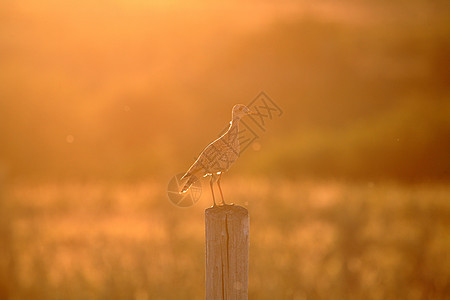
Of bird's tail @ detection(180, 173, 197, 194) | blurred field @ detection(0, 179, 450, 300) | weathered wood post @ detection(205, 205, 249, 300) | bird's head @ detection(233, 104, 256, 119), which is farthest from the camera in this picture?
blurred field @ detection(0, 179, 450, 300)

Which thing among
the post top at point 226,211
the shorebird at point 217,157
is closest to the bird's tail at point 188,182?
the shorebird at point 217,157

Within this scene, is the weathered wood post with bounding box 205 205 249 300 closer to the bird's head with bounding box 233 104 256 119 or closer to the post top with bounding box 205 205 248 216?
the post top with bounding box 205 205 248 216

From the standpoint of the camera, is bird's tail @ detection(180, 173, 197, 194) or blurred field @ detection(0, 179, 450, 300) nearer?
bird's tail @ detection(180, 173, 197, 194)

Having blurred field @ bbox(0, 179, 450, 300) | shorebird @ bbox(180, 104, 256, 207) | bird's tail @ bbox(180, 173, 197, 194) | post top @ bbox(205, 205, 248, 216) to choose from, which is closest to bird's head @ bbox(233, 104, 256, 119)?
shorebird @ bbox(180, 104, 256, 207)

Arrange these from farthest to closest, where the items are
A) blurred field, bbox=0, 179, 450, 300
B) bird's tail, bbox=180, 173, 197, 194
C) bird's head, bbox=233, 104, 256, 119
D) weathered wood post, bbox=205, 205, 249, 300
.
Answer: blurred field, bbox=0, 179, 450, 300 → bird's head, bbox=233, 104, 256, 119 → bird's tail, bbox=180, 173, 197, 194 → weathered wood post, bbox=205, 205, 249, 300

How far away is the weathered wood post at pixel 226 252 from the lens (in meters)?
3.16

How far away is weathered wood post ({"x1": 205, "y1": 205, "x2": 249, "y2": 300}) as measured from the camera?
3.16 metres

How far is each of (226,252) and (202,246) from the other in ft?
14.8

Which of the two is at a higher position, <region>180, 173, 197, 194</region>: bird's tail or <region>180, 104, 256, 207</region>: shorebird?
<region>180, 104, 256, 207</region>: shorebird

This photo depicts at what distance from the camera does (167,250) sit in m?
7.45

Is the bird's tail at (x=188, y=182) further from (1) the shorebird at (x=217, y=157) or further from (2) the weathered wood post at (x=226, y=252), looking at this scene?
(2) the weathered wood post at (x=226, y=252)

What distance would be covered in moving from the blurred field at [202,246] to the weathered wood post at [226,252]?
3.65 m

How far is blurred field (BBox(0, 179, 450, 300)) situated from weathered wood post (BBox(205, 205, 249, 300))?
3.65 metres

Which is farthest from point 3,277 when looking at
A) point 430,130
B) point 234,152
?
point 430,130
